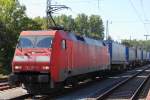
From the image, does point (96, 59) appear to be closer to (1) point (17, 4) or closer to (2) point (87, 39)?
(2) point (87, 39)

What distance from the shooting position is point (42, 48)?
18.9 metres

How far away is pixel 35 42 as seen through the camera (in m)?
19.3

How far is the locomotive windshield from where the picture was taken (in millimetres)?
19094

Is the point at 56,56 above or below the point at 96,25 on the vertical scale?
below

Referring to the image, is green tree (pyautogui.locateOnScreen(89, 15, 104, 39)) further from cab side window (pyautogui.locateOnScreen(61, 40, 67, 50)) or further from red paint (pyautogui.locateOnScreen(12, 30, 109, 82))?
cab side window (pyautogui.locateOnScreen(61, 40, 67, 50))

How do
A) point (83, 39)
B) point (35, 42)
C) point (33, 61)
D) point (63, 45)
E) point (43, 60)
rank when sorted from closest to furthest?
point (43, 60) → point (33, 61) → point (35, 42) → point (63, 45) → point (83, 39)

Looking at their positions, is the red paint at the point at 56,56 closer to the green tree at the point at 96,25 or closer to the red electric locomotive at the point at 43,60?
the red electric locomotive at the point at 43,60

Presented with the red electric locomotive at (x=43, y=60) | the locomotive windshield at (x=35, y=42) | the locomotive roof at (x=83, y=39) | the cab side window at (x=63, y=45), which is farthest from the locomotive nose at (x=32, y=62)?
the locomotive roof at (x=83, y=39)

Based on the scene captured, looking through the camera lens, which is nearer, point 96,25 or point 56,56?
point 56,56

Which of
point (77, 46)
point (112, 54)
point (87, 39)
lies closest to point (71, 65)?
point (77, 46)

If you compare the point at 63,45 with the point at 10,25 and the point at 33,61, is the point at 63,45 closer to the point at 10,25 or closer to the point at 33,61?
the point at 33,61

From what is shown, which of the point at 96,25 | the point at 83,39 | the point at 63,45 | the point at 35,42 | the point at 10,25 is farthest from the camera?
the point at 96,25

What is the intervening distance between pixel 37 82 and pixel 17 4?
5000 centimetres

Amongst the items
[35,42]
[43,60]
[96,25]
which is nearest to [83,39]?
[35,42]
